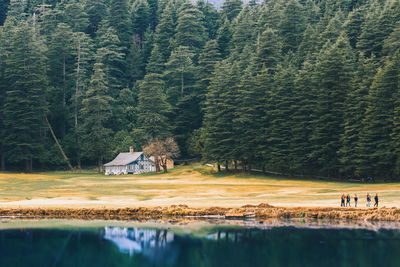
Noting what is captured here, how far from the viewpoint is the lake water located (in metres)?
37.3

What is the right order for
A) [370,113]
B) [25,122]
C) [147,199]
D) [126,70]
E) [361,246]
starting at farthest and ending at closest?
[126,70] < [25,122] < [370,113] < [147,199] < [361,246]

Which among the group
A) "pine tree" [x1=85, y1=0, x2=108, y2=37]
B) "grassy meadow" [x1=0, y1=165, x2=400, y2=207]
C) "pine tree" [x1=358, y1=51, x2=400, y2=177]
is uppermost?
"pine tree" [x1=85, y1=0, x2=108, y2=37]

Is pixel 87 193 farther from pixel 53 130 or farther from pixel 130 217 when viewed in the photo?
pixel 53 130

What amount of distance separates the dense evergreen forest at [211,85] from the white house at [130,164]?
4765 millimetres

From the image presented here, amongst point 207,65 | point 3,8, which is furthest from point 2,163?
point 3,8

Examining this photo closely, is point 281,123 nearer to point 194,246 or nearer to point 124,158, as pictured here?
point 124,158

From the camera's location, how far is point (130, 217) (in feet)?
181

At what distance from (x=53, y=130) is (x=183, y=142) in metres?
27.7

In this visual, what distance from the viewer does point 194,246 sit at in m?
41.3

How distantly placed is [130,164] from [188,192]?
44.4 metres

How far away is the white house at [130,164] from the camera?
116125 millimetres

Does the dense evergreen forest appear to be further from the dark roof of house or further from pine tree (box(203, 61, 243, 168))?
the dark roof of house

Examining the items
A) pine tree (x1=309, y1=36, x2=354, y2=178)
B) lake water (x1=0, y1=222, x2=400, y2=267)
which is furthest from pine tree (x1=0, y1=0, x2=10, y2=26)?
lake water (x1=0, y1=222, x2=400, y2=267)

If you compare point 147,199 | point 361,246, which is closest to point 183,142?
point 147,199
